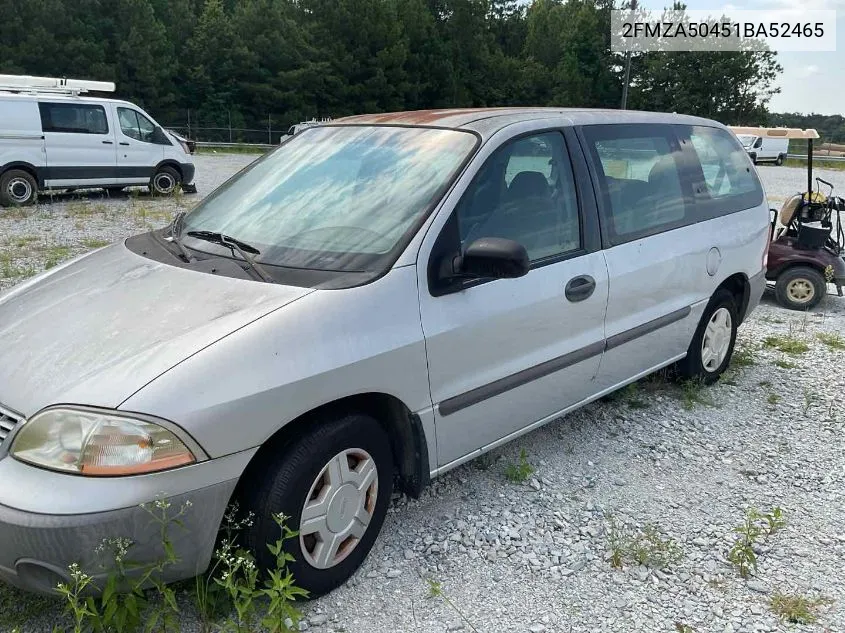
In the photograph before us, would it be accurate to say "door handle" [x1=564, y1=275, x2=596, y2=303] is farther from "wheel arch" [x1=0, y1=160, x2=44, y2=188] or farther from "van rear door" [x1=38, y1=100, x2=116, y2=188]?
"van rear door" [x1=38, y1=100, x2=116, y2=188]

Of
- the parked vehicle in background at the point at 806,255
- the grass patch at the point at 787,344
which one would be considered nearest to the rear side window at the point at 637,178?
the grass patch at the point at 787,344

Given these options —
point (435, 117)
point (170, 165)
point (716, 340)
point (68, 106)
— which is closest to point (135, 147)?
point (170, 165)

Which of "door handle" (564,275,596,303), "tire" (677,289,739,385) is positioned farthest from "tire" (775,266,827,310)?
"door handle" (564,275,596,303)

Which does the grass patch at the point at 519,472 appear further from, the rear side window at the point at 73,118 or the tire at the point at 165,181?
the tire at the point at 165,181

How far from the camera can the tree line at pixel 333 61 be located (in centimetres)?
4022

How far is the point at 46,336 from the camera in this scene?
259cm

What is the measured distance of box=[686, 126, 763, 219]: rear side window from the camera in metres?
4.70

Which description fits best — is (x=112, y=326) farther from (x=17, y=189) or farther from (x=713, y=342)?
(x=17, y=189)

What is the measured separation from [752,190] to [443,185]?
312cm

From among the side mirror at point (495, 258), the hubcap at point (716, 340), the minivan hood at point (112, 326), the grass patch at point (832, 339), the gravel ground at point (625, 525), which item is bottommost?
the grass patch at point (832, 339)

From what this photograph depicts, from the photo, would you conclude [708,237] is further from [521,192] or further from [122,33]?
[122,33]

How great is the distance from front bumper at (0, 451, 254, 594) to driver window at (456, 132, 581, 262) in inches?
58.0

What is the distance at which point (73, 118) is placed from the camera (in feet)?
43.5

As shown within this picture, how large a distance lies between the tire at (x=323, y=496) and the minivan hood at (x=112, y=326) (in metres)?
0.48
